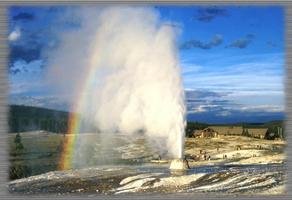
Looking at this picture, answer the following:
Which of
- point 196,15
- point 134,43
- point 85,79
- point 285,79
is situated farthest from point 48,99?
point 285,79

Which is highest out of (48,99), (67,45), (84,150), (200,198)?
(67,45)

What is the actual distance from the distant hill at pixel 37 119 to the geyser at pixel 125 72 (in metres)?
0.23

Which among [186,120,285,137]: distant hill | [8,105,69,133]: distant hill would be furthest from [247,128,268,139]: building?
[8,105,69,133]: distant hill

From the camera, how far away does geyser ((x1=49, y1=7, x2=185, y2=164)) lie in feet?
31.5

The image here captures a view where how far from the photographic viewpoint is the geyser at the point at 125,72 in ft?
31.5

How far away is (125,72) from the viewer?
9.69 metres

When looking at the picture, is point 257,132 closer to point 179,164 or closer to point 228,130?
point 228,130

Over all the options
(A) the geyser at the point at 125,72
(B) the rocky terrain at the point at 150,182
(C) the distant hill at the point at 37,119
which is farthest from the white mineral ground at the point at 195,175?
(C) the distant hill at the point at 37,119

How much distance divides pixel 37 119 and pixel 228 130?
2.37 meters

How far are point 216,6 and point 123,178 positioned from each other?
240cm

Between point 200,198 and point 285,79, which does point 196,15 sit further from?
point 200,198

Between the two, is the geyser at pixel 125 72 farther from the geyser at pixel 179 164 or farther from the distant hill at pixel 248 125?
the geyser at pixel 179 164

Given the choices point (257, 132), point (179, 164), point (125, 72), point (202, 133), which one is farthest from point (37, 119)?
point (257, 132)

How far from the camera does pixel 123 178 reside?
9766 mm
